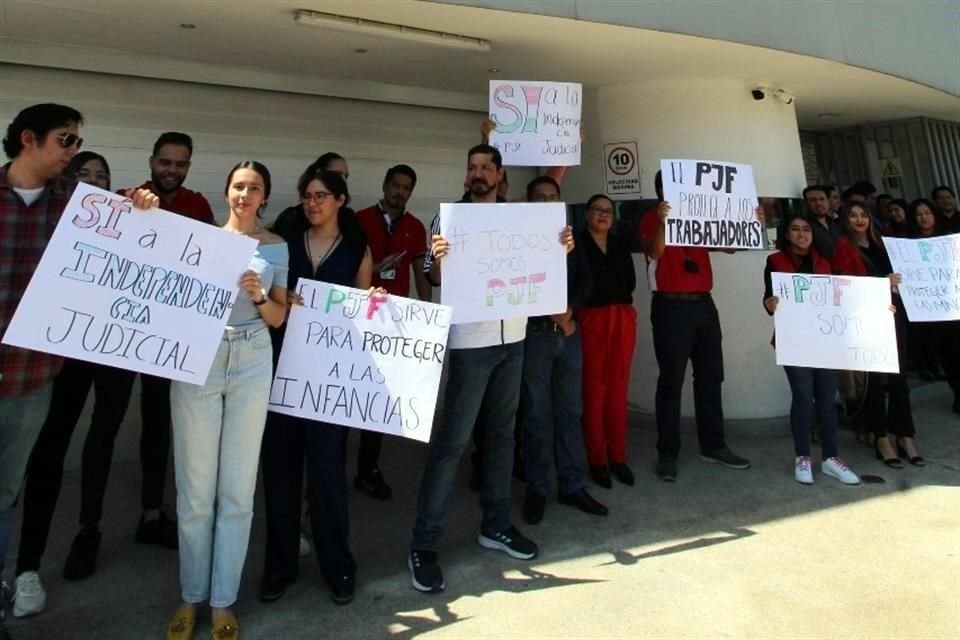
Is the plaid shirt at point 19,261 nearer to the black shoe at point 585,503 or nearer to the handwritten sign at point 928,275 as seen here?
the black shoe at point 585,503

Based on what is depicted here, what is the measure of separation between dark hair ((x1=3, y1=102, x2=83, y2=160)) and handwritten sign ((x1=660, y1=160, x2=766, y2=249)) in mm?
3231

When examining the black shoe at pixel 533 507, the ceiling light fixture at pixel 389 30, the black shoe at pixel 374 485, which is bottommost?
the black shoe at pixel 533 507

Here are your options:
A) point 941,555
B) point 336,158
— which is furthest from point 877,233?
point 336,158

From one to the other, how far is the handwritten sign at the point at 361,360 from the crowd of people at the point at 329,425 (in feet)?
0.42

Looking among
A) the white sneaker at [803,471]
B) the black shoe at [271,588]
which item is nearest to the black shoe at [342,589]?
the black shoe at [271,588]

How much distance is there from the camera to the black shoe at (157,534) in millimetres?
3352

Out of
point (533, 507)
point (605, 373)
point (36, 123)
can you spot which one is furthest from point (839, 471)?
point (36, 123)

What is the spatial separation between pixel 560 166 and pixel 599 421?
176cm

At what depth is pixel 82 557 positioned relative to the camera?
9.95 feet

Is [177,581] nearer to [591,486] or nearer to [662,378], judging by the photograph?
[591,486]

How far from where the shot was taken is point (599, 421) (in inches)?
167

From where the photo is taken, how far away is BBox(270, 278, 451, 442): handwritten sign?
271 centimetres

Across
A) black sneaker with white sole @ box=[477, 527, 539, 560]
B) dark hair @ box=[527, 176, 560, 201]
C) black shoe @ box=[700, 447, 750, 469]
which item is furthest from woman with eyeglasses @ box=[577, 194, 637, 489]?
black sneaker with white sole @ box=[477, 527, 539, 560]

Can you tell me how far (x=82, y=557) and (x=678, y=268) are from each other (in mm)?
3942
